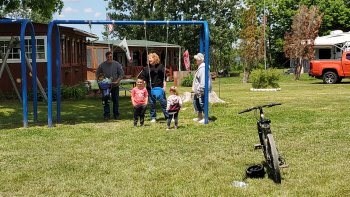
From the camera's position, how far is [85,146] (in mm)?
8367

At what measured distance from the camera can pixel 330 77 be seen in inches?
1059

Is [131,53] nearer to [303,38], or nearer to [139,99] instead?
[303,38]

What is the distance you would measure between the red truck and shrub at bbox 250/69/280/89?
5959mm

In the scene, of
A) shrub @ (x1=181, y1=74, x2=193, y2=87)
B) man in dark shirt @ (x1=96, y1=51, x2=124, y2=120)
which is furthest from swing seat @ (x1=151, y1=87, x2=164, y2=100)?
shrub @ (x1=181, y1=74, x2=193, y2=87)

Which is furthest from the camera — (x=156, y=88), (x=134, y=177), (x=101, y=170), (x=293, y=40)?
(x=293, y=40)

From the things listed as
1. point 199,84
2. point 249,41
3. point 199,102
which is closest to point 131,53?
point 249,41

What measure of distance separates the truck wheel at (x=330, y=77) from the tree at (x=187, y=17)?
18.4 meters

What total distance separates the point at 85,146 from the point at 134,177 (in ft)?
7.87

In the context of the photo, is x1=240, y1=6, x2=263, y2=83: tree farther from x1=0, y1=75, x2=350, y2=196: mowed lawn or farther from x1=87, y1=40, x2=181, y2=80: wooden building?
x1=0, y1=75, x2=350, y2=196: mowed lawn

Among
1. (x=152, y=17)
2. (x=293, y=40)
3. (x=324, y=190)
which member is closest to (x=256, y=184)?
(x=324, y=190)

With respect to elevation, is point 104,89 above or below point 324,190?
above

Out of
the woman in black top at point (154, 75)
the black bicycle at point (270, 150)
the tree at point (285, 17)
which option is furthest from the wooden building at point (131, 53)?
the black bicycle at point (270, 150)

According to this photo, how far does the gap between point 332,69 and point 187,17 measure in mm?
20666

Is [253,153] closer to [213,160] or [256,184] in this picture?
[213,160]
